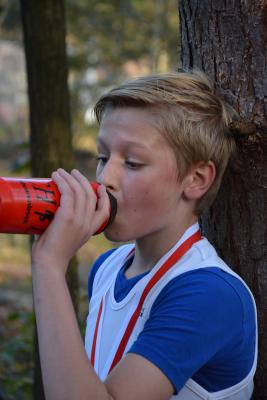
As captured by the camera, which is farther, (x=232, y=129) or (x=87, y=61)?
(x=87, y=61)

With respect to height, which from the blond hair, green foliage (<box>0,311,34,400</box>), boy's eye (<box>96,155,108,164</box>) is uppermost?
the blond hair

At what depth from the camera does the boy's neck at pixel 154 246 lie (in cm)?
215

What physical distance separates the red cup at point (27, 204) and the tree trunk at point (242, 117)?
79cm

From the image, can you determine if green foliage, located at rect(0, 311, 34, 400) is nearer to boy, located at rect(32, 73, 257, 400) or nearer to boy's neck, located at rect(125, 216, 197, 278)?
boy's neck, located at rect(125, 216, 197, 278)

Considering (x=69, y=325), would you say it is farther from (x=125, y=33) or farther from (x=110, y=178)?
(x=125, y=33)

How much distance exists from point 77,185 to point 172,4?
51.4 ft

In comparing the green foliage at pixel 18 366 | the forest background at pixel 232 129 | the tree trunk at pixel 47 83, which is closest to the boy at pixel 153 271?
the forest background at pixel 232 129

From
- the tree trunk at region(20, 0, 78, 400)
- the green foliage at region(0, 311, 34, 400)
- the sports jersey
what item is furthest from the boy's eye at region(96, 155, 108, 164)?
the green foliage at region(0, 311, 34, 400)

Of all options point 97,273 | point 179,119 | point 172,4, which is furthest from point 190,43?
point 172,4

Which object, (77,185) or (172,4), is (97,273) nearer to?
(77,185)

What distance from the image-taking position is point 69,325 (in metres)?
1.76

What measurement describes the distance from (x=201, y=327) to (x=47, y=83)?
3112 mm

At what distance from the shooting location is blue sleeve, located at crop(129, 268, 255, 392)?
179 centimetres

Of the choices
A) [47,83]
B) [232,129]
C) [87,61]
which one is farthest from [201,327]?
[87,61]
